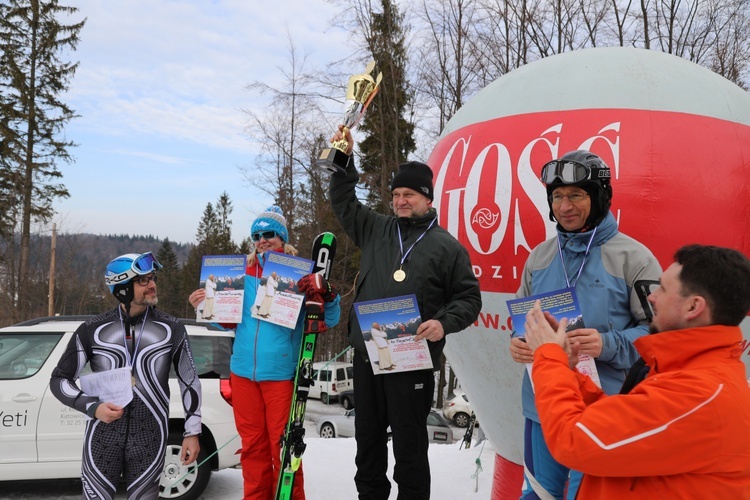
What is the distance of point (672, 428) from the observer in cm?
154

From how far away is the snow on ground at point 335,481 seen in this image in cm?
533

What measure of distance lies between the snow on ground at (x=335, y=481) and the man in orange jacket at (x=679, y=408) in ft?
11.8

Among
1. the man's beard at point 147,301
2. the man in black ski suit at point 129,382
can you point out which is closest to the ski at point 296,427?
the man in black ski suit at point 129,382

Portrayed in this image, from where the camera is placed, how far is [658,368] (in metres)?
1.75

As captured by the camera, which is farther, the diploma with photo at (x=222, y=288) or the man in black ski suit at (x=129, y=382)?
the diploma with photo at (x=222, y=288)

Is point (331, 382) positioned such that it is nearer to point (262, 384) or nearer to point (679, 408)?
point (262, 384)

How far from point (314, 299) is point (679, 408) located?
2513 mm

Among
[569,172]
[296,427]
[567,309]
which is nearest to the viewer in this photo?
[567,309]

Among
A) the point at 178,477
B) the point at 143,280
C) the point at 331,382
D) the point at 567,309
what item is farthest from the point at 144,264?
the point at 331,382

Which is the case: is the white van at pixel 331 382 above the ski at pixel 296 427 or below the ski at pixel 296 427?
below

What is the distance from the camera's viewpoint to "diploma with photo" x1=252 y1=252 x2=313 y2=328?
3.79 metres

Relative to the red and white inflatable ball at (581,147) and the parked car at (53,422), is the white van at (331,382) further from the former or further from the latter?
the red and white inflatable ball at (581,147)

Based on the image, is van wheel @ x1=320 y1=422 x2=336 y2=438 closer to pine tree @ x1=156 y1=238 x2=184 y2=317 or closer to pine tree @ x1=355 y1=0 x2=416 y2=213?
pine tree @ x1=355 y1=0 x2=416 y2=213

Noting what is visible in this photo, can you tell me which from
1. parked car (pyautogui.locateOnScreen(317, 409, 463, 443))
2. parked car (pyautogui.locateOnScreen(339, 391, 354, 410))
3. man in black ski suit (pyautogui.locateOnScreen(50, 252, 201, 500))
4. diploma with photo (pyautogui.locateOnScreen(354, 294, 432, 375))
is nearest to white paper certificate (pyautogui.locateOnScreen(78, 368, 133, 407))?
man in black ski suit (pyautogui.locateOnScreen(50, 252, 201, 500))
